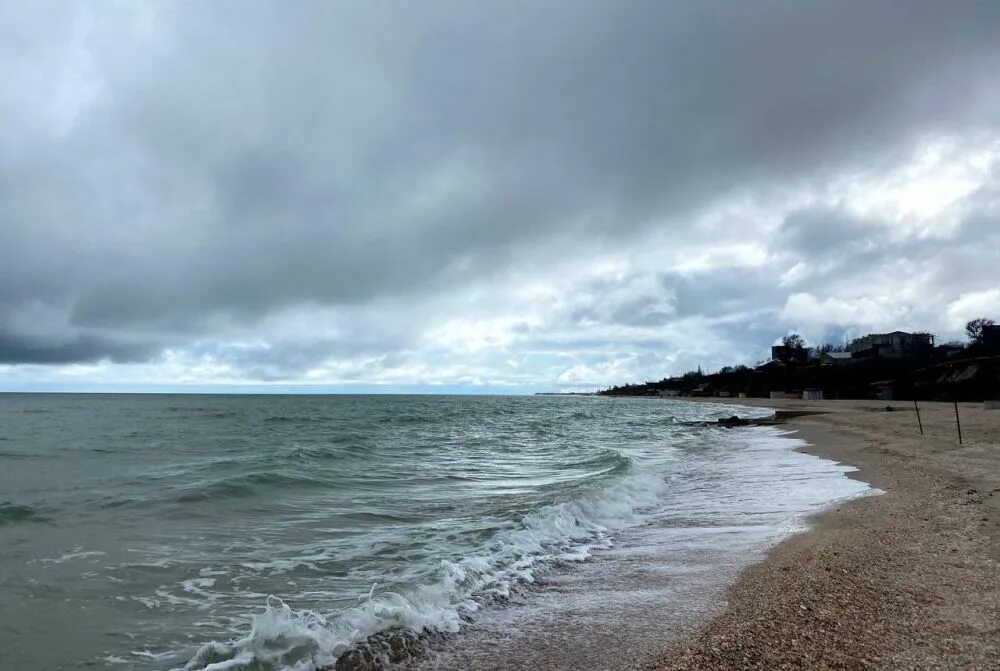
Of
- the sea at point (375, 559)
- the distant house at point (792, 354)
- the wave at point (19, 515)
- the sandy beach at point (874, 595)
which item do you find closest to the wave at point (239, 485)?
the sea at point (375, 559)

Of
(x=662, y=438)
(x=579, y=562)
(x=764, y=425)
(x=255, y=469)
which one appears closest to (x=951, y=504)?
(x=579, y=562)

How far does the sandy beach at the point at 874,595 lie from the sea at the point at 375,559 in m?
0.50

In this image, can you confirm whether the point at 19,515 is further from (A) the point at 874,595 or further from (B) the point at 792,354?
(B) the point at 792,354

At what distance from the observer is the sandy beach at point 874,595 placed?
4.47 metres

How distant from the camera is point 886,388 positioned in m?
73.2

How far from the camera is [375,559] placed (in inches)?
341

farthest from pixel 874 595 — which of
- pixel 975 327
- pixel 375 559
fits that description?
pixel 975 327

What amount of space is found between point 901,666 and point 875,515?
6737 millimetres

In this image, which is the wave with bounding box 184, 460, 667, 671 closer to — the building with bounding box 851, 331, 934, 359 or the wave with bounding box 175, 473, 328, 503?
the wave with bounding box 175, 473, 328, 503

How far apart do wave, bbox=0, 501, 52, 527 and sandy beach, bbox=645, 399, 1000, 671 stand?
41.2ft

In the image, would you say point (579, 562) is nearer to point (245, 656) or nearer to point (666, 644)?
point (666, 644)

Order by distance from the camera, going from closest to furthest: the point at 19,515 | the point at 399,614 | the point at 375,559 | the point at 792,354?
the point at 399,614, the point at 375,559, the point at 19,515, the point at 792,354

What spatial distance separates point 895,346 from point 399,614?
161 metres

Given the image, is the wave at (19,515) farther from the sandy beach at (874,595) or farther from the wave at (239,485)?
the sandy beach at (874,595)
